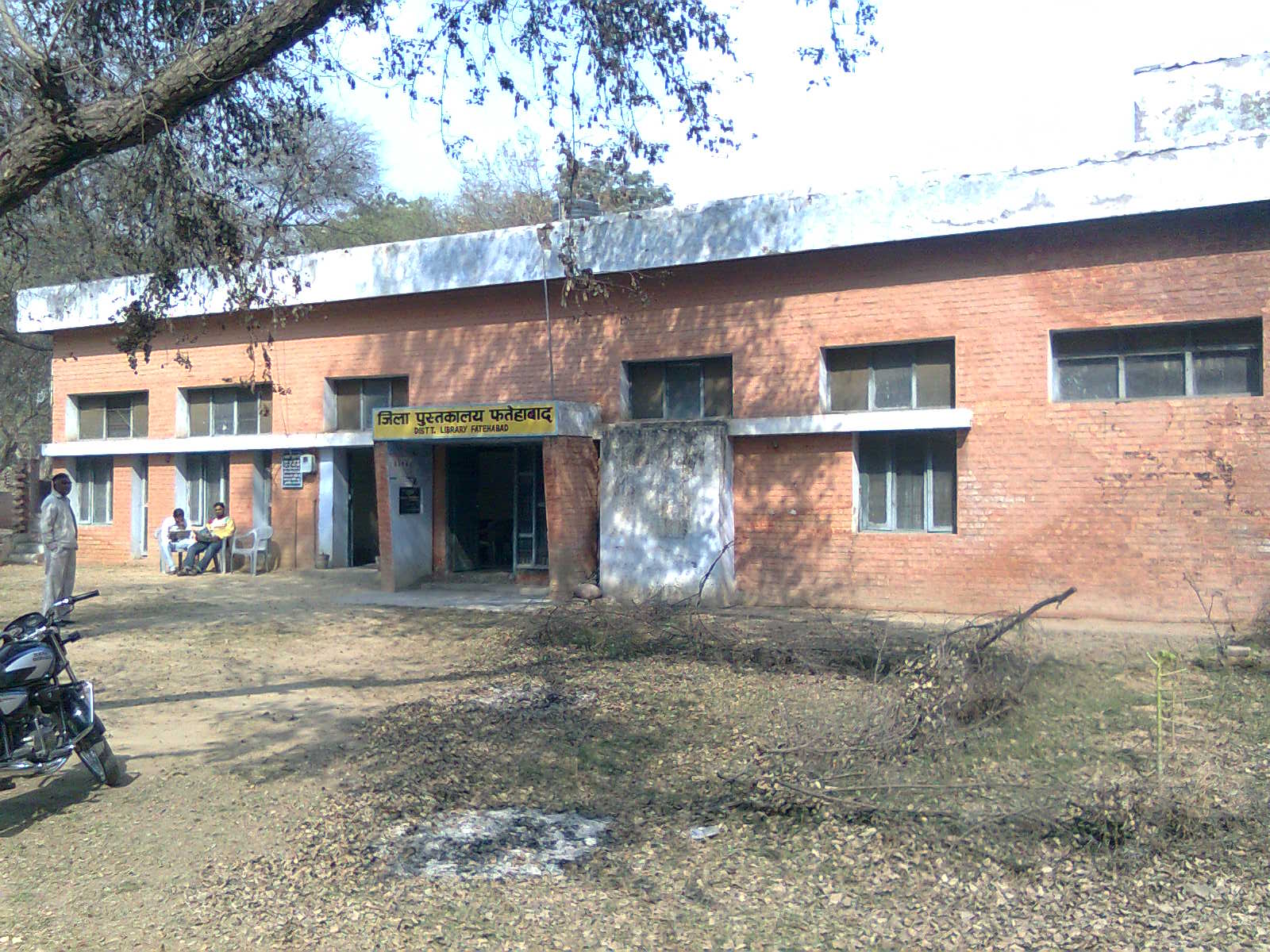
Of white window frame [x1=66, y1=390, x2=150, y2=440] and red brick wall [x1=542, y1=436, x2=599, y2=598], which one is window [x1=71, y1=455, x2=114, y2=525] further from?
red brick wall [x1=542, y1=436, x2=599, y2=598]

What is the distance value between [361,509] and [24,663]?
13258 mm

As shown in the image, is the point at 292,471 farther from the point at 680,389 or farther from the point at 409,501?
the point at 680,389

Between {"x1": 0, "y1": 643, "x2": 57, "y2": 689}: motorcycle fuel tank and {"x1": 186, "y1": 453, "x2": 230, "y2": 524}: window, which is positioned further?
{"x1": 186, "y1": 453, "x2": 230, "y2": 524}: window

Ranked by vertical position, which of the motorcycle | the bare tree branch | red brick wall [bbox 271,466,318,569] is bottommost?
the motorcycle

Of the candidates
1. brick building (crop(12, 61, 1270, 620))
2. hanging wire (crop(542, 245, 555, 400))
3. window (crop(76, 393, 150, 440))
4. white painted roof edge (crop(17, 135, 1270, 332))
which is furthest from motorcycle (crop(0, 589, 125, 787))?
window (crop(76, 393, 150, 440))

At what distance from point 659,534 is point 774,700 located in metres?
5.88

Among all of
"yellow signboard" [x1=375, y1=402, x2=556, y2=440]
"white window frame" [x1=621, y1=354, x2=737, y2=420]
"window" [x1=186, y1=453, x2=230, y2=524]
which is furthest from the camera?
Result: "window" [x1=186, y1=453, x2=230, y2=524]

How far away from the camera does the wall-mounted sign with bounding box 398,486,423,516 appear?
15938mm

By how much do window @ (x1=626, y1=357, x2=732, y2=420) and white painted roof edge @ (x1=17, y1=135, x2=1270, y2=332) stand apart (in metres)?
1.48

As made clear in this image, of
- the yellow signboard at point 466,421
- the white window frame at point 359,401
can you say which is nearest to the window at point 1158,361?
the yellow signboard at point 466,421

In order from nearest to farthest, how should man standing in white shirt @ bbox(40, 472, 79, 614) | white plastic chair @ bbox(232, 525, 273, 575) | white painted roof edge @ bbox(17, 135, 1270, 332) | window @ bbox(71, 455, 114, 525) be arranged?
1. white painted roof edge @ bbox(17, 135, 1270, 332)
2. man standing in white shirt @ bbox(40, 472, 79, 614)
3. white plastic chair @ bbox(232, 525, 273, 575)
4. window @ bbox(71, 455, 114, 525)

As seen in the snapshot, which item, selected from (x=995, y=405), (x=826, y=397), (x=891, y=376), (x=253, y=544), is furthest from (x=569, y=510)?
(x=253, y=544)

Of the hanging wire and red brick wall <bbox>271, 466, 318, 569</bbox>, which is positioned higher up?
the hanging wire

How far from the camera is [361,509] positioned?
18922 millimetres
